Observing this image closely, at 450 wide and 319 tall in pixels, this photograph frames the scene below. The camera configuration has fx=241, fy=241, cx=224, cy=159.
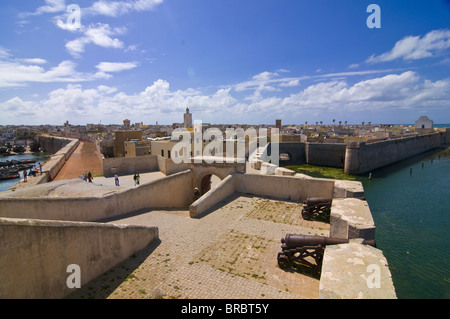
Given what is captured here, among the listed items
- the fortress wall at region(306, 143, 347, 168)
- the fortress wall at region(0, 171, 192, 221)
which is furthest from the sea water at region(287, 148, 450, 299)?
the fortress wall at region(0, 171, 192, 221)

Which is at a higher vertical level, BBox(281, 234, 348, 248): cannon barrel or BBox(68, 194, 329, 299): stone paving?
BBox(281, 234, 348, 248): cannon barrel

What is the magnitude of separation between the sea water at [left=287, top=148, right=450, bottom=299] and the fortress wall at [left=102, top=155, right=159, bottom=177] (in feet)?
50.4

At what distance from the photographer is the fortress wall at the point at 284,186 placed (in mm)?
10070

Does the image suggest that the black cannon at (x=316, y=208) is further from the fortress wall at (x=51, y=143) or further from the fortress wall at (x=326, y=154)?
the fortress wall at (x=51, y=143)

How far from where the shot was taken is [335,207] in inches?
287

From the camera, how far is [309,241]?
582cm

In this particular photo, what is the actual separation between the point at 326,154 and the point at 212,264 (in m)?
33.2

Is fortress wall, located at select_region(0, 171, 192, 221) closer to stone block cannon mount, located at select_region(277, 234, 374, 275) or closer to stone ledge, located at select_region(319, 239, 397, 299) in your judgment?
stone block cannon mount, located at select_region(277, 234, 374, 275)

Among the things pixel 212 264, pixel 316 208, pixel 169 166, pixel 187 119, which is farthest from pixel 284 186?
pixel 187 119

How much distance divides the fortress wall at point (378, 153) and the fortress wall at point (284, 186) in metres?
23.4

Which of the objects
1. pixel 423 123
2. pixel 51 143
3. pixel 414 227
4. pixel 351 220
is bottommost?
pixel 414 227

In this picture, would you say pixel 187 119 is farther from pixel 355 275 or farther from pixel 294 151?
pixel 355 275

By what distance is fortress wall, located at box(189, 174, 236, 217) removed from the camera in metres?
8.94

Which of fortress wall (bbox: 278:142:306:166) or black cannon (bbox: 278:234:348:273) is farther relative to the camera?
fortress wall (bbox: 278:142:306:166)
